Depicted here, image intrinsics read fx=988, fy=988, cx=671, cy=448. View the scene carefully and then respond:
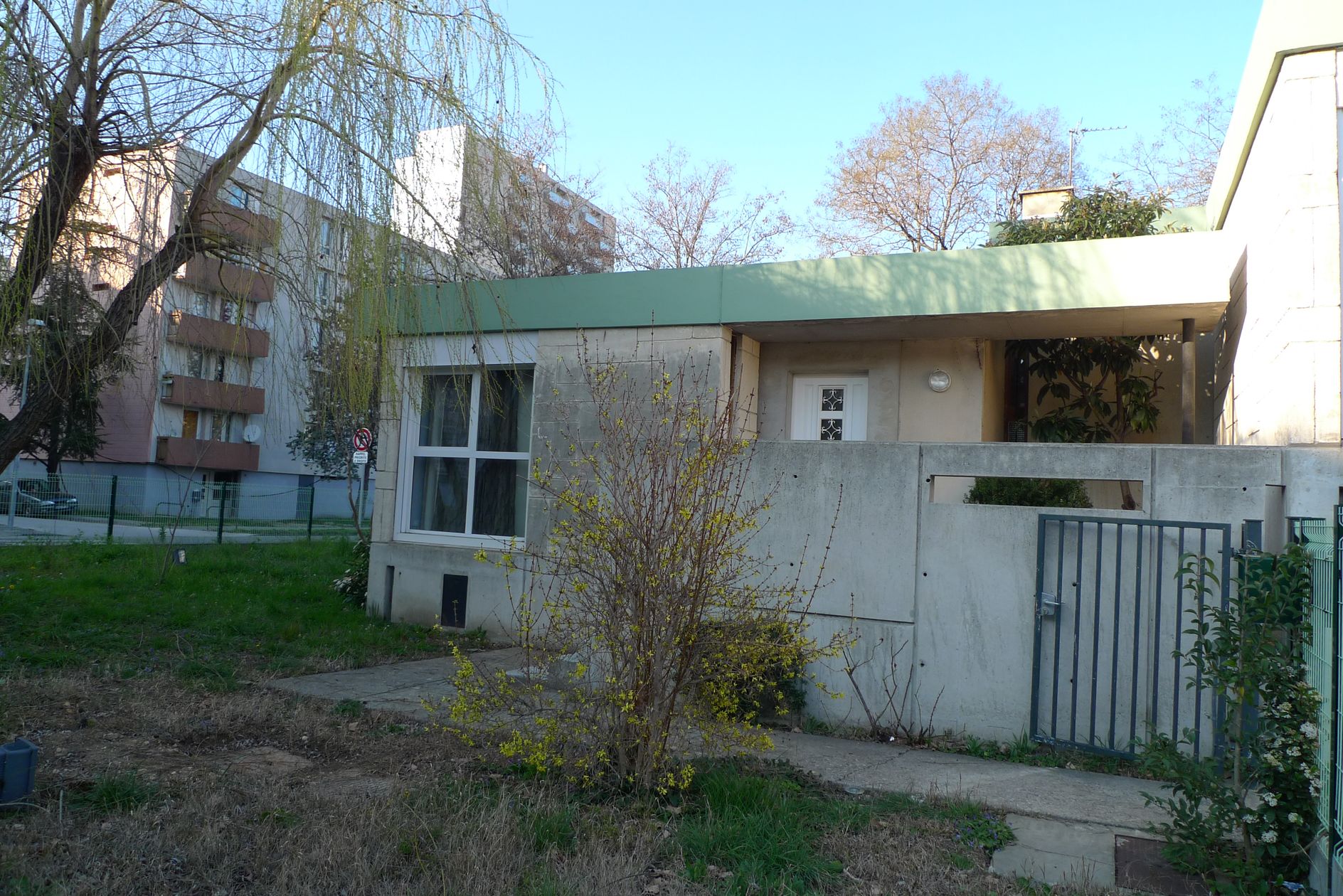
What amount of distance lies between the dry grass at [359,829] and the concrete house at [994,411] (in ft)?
5.96

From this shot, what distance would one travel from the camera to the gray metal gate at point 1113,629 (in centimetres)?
628

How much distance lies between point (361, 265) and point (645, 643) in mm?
3035

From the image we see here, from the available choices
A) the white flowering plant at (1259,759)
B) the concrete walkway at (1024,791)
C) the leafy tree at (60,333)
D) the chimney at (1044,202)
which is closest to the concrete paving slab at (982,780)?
the concrete walkway at (1024,791)

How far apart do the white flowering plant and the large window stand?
7.85 m

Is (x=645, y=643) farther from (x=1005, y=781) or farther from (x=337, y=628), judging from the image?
(x=337, y=628)

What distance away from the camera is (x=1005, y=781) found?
19.4 feet

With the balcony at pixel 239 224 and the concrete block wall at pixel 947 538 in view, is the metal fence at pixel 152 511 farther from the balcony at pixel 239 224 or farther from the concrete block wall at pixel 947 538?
the concrete block wall at pixel 947 538

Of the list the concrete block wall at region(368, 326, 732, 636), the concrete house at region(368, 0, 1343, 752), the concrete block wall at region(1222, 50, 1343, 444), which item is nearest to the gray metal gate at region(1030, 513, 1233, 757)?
the concrete house at region(368, 0, 1343, 752)

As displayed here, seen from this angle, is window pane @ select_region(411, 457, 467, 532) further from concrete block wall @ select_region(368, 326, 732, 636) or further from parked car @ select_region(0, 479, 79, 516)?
parked car @ select_region(0, 479, 79, 516)

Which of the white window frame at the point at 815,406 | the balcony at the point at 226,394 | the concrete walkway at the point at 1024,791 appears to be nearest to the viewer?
the concrete walkway at the point at 1024,791

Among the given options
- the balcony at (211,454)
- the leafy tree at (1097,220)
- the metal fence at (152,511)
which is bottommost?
the metal fence at (152,511)

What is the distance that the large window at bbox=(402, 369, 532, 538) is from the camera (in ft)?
37.1

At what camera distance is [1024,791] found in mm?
5684

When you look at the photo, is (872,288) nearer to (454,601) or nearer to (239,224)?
(239,224)
